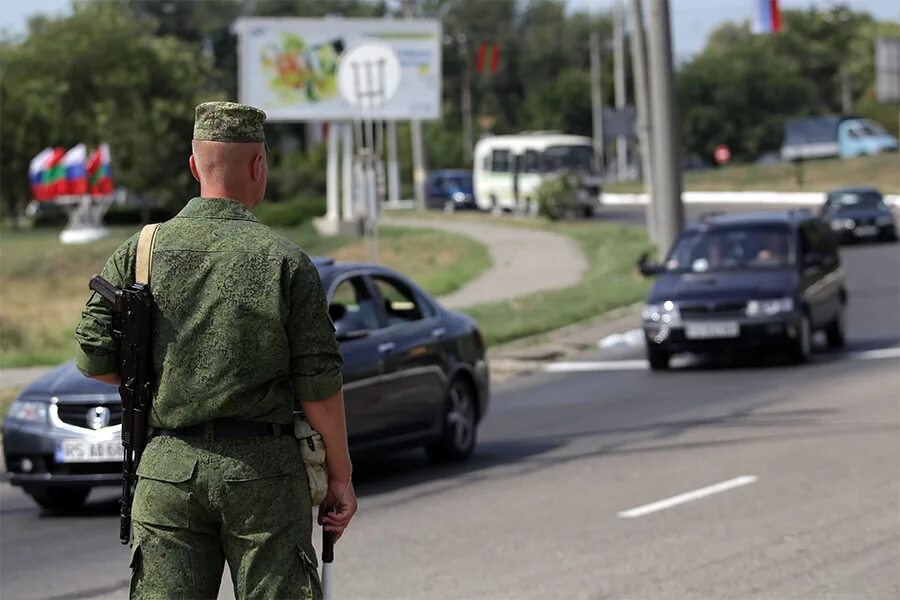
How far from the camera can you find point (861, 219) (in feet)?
138

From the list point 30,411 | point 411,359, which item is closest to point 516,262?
point 411,359

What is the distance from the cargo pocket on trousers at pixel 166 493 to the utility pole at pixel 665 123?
23.7m

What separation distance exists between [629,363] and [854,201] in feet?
82.8

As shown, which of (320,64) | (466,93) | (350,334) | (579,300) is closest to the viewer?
(350,334)

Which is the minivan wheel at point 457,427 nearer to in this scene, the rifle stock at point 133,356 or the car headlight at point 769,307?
the car headlight at point 769,307

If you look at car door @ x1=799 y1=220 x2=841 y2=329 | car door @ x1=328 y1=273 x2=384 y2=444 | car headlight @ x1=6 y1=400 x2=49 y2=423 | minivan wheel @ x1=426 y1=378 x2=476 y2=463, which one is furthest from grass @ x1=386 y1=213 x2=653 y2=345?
car headlight @ x1=6 y1=400 x2=49 y2=423

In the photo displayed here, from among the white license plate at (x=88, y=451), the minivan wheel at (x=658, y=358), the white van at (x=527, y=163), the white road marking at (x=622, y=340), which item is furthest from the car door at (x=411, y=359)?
the white van at (x=527, y=163)

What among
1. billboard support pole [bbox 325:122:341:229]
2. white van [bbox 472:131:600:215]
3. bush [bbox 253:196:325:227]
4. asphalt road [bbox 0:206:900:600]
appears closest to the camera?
asphalt road [bbox 0:206:900:600]

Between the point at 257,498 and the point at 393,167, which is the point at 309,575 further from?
the point at 393,167

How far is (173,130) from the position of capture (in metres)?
81.6

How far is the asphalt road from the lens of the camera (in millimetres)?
7875

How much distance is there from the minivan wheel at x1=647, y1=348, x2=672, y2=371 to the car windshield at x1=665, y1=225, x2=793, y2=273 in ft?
3.52

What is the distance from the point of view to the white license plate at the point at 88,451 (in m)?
10.3

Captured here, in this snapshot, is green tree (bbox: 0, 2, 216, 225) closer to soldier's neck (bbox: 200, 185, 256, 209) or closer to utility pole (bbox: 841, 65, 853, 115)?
utility pole (bbox: 841, 65, 853, 115)
